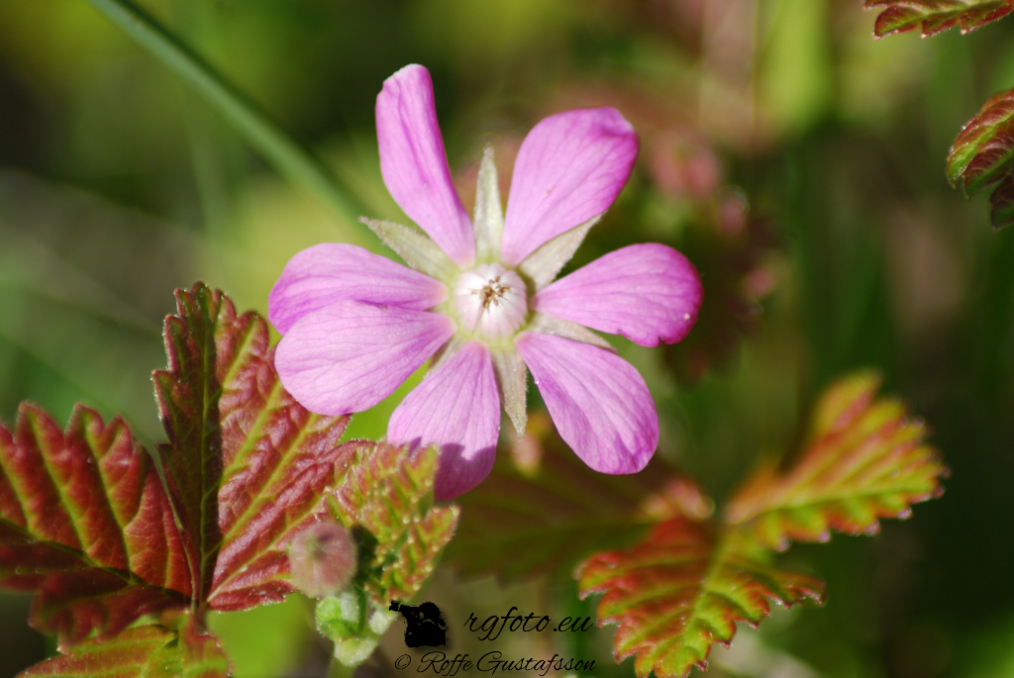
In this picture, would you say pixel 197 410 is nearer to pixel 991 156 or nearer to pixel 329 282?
pixel 329 282

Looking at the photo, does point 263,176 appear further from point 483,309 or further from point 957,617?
point 957,617

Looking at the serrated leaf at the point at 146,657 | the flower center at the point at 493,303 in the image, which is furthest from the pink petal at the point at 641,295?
the serrated leaf at the point at 146,657

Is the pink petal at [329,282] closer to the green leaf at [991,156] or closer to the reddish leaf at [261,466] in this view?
the reddish leaf at [261,466]

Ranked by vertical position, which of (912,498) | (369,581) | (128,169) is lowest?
(369,581)

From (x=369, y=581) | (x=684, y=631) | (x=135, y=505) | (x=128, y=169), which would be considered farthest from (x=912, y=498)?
(x=128, y=169)

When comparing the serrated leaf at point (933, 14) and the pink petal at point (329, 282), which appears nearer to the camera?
the serrated leaf at point (933, 14)

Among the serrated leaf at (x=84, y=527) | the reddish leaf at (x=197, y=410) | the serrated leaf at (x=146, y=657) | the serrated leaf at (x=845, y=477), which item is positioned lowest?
the serrated leaf at (x=146, y=657)

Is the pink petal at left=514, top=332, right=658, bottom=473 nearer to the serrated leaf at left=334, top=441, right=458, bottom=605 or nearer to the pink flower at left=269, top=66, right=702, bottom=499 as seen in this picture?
the pink flower at left=269, top=66, right=702, bottom=499
